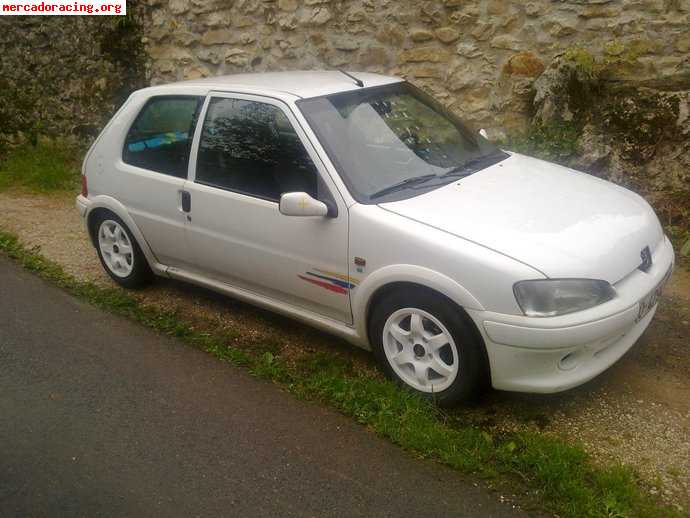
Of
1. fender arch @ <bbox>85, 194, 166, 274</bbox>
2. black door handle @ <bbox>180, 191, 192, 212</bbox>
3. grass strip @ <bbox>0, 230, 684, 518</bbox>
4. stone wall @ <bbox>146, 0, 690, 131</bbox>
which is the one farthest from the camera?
stone wall @ <bbox>146, 0, 690, 131</bbox>

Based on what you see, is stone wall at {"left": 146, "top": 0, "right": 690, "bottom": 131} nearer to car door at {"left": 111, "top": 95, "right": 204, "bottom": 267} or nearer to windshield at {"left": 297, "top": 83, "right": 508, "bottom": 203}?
windshield at {"left": 297, "top": 83, "right": 508, "bottom": 203}

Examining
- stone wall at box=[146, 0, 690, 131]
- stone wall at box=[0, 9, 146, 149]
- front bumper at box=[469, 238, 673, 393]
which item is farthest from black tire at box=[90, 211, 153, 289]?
stone wall at box=[0, 9, 146, 149]

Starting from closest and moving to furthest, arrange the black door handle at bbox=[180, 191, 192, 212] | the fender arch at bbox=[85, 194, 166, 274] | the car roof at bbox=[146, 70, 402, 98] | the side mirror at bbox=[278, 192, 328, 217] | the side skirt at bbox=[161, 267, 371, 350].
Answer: the side mirror at bbox=[278, 192, 328, 217] < the side skirt at bbox=[161, 267, 371, 350] < the car roof at bbox=[146, 70, 402, 98] < the black door handle at bbox=[180, 191, 192, 212] < the fender arch at bbox=[85, 194, 166, 274]

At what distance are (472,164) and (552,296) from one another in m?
1.41

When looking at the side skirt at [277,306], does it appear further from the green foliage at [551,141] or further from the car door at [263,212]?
the green foliage at [551,141]

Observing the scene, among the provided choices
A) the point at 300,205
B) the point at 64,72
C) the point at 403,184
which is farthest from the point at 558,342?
the point at 64,72

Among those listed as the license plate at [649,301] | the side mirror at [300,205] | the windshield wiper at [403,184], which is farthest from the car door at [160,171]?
the license plate at [649,301]

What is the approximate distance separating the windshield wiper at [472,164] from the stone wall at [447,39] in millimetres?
2583

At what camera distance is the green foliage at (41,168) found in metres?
8.83

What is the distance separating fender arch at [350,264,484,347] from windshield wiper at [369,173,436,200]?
1.56ft

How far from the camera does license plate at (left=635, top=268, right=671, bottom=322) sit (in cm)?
365

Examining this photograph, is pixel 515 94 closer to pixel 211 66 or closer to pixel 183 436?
pixel 211 66

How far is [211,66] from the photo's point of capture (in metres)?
8.89

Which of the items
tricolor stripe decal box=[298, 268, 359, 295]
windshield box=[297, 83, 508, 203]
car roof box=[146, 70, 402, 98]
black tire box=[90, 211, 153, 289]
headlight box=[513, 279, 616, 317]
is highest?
car roof box=[146, 70, 402, 98]
